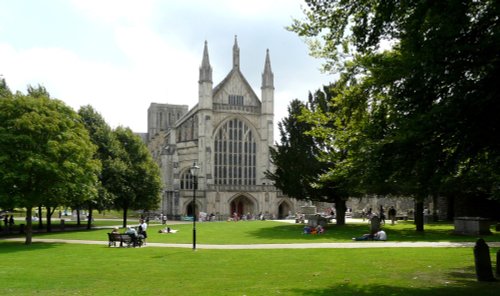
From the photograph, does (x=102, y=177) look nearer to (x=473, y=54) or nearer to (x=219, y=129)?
(x=219, y=129)

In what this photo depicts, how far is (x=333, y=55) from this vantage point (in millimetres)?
14359

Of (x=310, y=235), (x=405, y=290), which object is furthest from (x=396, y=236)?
(x=405, y=290)

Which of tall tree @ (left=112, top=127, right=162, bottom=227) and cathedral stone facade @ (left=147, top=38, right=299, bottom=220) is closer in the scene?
tall tree @ (left=112, top=127, right=162, bottom=227)

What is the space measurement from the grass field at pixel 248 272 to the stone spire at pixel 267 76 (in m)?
56.3

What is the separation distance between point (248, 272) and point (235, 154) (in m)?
61.0

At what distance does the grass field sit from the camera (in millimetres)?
12047

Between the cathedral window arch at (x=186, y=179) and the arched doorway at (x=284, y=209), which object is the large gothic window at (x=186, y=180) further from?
the arched doorway at (x=284, y=209)

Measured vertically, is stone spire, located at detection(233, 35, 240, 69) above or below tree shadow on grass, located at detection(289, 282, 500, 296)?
above

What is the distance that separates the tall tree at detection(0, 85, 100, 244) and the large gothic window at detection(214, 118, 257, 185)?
45.7 metres

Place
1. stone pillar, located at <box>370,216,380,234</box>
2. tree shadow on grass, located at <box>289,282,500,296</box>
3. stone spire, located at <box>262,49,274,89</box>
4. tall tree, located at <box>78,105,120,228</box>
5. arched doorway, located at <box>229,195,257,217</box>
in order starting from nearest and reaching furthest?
tree shadow on grass, located at <box>289,282,500,296</box> < stone pillar, located at <box>370,216,380,234</box> < tall tree, located at <box>78,105,120,228</box> < arched doorway, located at <box>229,195,257,217</box> < stone spire, located at <box>262,49,274,89</box>

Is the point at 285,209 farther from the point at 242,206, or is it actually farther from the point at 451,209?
the point at 451,209

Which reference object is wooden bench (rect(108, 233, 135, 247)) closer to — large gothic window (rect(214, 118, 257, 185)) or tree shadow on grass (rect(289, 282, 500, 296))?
tree shadow on grass (rect(289, 282, 500, 296))

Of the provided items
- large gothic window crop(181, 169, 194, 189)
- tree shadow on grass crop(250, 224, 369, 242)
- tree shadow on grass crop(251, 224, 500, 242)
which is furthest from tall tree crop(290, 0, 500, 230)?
large gothic window crop(181, 169, 194, 189)

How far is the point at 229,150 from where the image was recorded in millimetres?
75625
